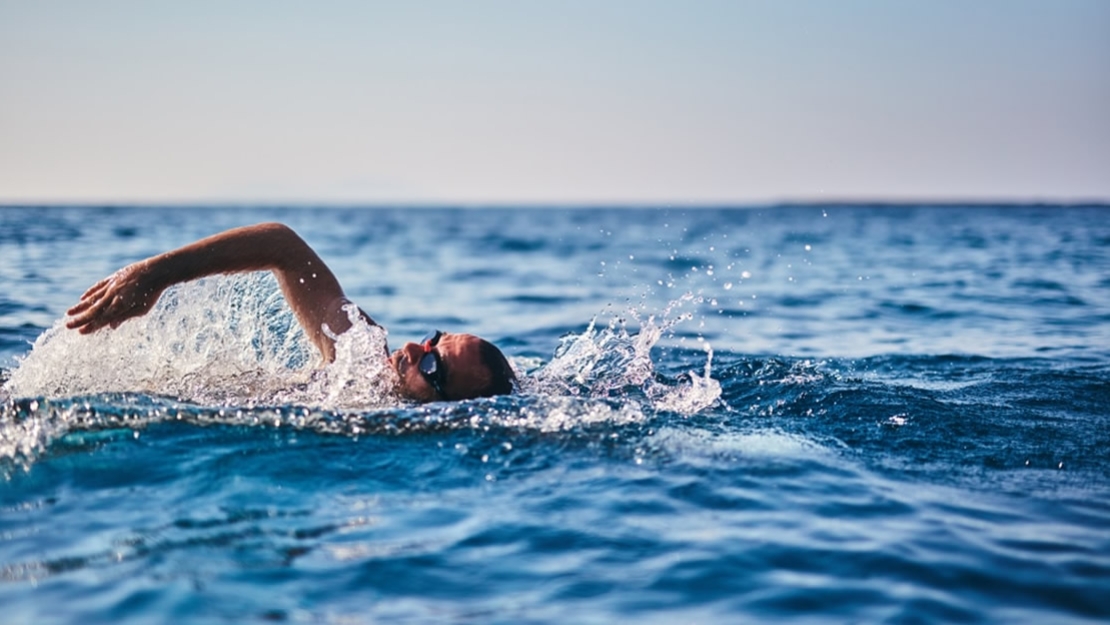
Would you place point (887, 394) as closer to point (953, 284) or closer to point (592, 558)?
point (592, 558)

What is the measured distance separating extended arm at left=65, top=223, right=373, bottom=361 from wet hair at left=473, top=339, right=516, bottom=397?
2.41 feet

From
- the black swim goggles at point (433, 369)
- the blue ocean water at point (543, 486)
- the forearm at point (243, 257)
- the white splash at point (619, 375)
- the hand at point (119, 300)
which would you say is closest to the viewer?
the blue ocean water at point (543, 486)

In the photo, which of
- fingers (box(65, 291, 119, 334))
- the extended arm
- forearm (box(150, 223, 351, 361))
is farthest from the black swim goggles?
fingers (box(65, 291, 119, 334))

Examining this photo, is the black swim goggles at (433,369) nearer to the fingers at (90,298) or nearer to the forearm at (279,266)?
the forearm at (279,266)

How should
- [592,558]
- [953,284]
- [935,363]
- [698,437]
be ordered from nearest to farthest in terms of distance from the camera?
[592,558] → [698,437] → [935,363] → [953,284]

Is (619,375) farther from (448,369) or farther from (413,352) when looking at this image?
(413,352)

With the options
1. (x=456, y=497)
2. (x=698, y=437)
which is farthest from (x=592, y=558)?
(x=698, y=437)

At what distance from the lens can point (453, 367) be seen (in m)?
5.72

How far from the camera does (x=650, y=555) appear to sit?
384cm

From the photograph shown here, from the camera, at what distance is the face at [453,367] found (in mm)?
5727

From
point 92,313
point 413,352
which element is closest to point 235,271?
point 92,313

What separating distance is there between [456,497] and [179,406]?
189cm

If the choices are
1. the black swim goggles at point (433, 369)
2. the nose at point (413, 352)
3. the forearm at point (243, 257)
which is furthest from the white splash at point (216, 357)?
the forearm at point (243, 257)

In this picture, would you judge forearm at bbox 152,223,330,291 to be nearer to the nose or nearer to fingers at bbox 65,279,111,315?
fingers at bbox 65,279,111,315
